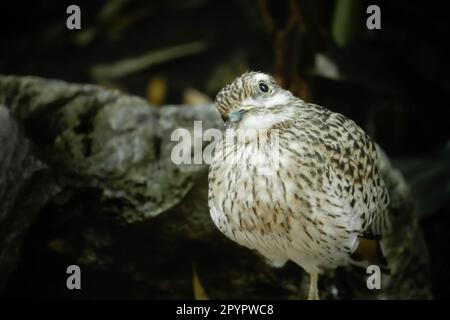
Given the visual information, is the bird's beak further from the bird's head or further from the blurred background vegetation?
the blurred background vegetation

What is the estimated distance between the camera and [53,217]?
69.0 inches

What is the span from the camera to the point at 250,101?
118 centimetres

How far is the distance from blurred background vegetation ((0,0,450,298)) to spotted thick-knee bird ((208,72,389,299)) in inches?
11.3

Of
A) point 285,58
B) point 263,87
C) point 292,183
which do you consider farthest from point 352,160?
point 285,58

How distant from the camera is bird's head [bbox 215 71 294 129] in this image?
3.85 ft

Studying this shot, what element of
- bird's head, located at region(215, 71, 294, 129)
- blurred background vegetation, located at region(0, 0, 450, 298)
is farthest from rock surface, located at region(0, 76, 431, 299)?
bird's head, located at region(215, 71, 294, 129)

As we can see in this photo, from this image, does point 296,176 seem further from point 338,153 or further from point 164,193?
point 164,193

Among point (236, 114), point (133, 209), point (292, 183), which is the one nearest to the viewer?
point (236, 114)

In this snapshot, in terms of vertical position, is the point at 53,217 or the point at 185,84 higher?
the point at 185,84

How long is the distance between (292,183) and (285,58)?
2.25 ft

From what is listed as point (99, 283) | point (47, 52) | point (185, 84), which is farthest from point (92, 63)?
point (99, 283)

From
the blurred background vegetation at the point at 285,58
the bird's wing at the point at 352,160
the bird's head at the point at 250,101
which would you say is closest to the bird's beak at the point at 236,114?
the bird's head at the point at 250,101

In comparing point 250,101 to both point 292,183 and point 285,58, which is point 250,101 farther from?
point 285,58
